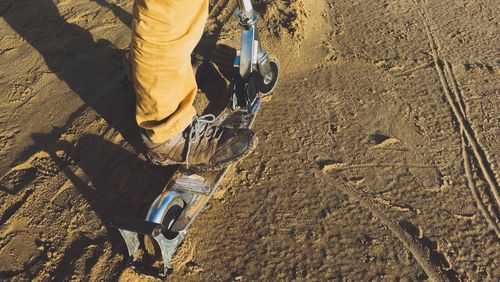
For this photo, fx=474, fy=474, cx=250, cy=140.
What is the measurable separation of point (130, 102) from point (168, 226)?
4.52 feet

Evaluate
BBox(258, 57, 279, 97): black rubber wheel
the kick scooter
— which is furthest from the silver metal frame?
BBox(258, 57, 279, 97): black rubber wheel

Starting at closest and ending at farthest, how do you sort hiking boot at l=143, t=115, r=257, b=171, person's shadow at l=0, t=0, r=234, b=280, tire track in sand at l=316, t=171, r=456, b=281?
tire track in sand at l=316, t=171, r=456, b=281 < hiking boot at l=143, t=115, r=257, b=171 < person's shadow at l=0, t=0, r=234, b=280

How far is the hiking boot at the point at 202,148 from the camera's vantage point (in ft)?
9.68

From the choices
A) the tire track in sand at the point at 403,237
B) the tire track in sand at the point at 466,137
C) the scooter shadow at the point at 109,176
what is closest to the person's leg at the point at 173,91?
the scooter shadow at the point at 109,176

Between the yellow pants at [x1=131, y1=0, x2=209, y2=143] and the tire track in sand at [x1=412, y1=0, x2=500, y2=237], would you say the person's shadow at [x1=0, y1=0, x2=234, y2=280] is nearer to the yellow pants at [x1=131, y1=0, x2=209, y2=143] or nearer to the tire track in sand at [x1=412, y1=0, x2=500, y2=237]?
the yellow pants at [x1=131, y1=0, x2=209, y2=143]

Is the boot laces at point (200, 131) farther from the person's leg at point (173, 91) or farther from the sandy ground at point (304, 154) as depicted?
the sandy ground at point (304, 154)

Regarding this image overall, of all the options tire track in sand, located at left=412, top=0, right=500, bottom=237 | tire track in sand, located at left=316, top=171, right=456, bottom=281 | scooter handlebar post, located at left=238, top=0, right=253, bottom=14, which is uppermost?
scooter handlebar post, located at left=238, top=0, right=253, bottom=14

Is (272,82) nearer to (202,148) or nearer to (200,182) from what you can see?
(202,148)

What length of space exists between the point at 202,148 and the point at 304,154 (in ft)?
2.60

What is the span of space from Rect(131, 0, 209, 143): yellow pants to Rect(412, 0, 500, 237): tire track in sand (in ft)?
6.26

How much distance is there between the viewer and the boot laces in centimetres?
296

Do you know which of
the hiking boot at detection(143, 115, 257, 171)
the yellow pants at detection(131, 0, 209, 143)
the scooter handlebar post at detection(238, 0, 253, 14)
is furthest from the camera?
the scooter handlebar post at detection(238, 0, 253, 14)

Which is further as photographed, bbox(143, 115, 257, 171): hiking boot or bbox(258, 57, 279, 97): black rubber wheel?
bbox(258, 57, 279, 97): black rubber wheel

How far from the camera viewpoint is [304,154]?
3379mm
